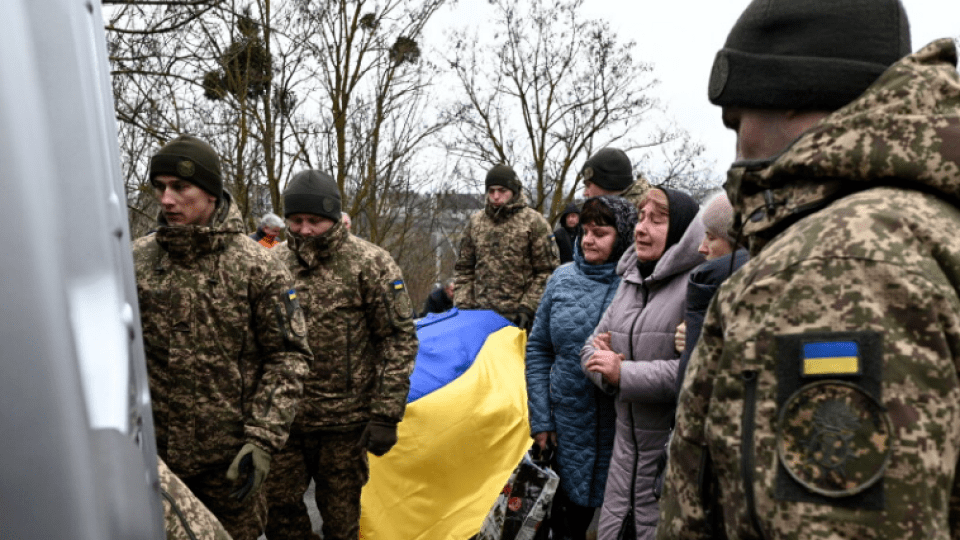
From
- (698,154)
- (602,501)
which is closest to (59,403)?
(602,501)

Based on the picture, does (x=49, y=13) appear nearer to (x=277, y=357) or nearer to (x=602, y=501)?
(x=277, y=357)

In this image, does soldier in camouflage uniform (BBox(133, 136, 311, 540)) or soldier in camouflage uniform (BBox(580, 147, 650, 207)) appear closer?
soldier in camouflage uniform (BBox(133, 136, 311, 540))

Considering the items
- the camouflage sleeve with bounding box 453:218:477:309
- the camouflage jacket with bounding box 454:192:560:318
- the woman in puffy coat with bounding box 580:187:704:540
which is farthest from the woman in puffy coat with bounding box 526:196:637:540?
the camouflage sleeve with bounding box 453:218:477:309

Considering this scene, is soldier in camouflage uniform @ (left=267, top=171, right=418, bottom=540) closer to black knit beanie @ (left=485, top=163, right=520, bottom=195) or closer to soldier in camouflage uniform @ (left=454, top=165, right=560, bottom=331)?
soldier in camouflage uniform @ (left=454, top=165, right=560, bottom=331)

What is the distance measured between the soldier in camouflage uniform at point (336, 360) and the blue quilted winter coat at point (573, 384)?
32.5 inches

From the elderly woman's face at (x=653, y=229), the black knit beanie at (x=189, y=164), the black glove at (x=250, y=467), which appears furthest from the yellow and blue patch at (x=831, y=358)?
the black knit beanie at (x=189, y=164)

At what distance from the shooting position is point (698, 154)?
859 inches

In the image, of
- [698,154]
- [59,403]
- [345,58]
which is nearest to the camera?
[59,403]

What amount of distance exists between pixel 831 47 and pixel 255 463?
2.80m

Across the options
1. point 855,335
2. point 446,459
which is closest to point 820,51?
point 855,335

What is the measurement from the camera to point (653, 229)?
364 cm

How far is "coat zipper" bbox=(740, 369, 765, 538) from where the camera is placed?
1.28 m

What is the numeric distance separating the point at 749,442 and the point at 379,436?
343cm

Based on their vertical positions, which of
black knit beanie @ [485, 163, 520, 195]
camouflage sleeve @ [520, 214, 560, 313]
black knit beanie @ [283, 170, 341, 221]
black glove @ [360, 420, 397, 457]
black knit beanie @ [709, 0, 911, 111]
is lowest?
black glove @ [360, 420, 397, 457]
